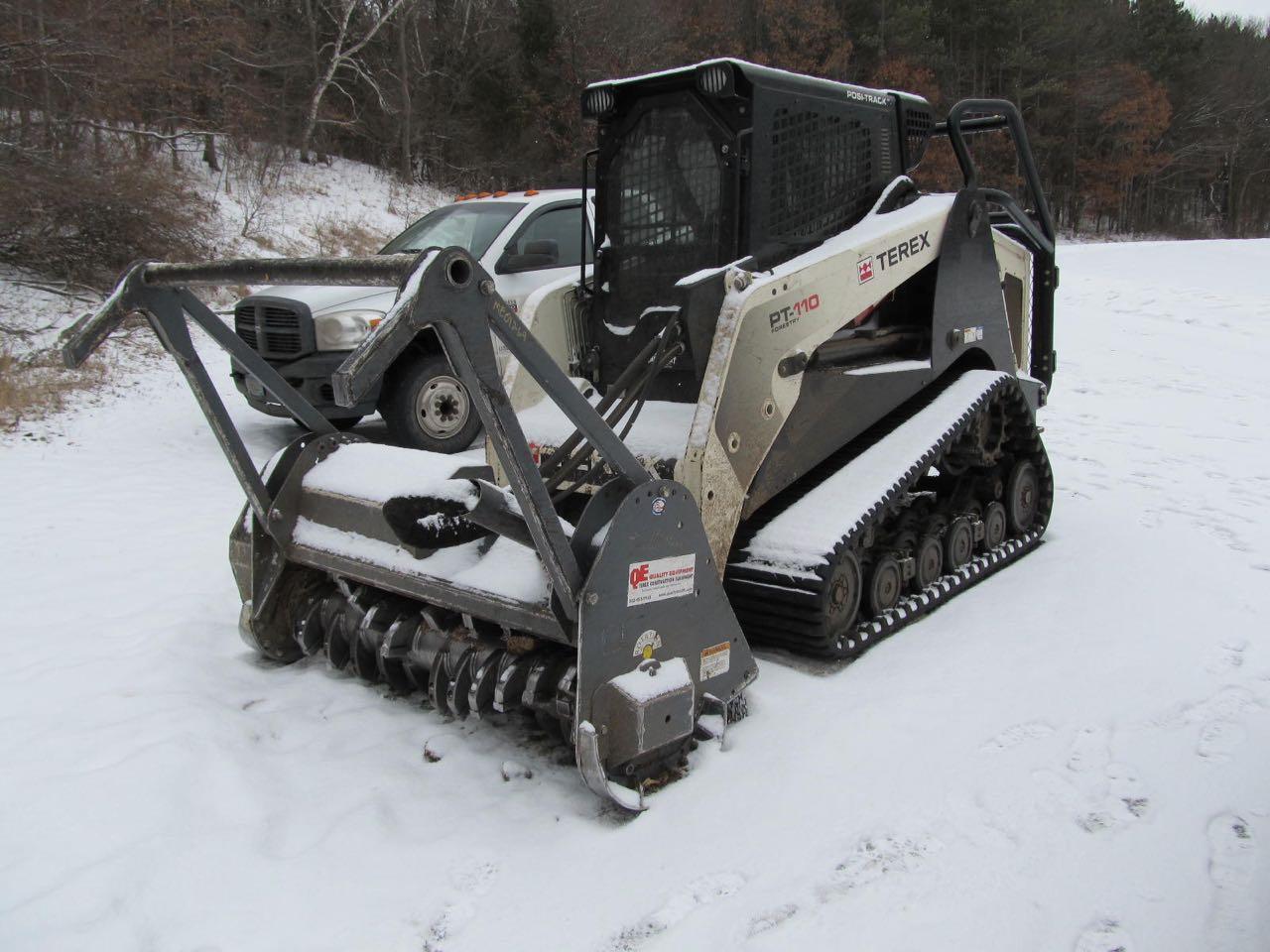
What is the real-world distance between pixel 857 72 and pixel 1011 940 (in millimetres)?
35466

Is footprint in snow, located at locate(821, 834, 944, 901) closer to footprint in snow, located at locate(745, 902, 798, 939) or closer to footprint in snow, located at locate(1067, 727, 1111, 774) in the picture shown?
footprint in snow, located at locate(745, 902, 798, 939)

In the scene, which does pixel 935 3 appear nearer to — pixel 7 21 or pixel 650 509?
pixel 7 21

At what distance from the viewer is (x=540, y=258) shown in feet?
23.8

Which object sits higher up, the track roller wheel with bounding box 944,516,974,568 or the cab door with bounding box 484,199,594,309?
the cab door with bounding box 484,199,594,309

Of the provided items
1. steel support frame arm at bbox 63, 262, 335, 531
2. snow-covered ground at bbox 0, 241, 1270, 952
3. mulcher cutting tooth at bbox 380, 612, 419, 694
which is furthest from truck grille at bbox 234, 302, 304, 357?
mulcher cutting tooth at bbox 380, 612, 419, 694

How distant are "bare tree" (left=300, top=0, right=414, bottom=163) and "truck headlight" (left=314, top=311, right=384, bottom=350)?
1745cm

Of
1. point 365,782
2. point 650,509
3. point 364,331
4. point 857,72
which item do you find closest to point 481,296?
point 650,509

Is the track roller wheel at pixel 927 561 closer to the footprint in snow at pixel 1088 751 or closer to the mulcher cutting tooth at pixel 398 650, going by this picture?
the footprint in snow at pixel 1088 751

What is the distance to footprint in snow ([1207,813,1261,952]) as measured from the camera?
2.57 metres

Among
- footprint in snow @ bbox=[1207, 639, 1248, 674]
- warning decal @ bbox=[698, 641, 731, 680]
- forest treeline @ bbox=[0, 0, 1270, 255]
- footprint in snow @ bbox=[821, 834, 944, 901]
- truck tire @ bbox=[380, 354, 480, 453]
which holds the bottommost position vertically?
footprint in snow @ bbox=[821, 834, 944, 901]

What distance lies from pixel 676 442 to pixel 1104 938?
230cm

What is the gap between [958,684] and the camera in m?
4.05

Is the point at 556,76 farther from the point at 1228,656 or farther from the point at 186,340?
the point at 1228,656

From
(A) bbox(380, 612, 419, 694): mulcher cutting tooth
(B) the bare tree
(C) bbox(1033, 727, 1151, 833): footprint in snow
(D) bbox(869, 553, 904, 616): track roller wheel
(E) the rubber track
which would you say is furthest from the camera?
(B) the bare tree
